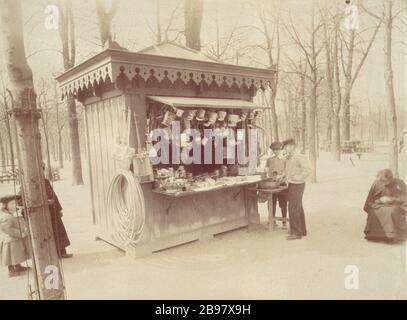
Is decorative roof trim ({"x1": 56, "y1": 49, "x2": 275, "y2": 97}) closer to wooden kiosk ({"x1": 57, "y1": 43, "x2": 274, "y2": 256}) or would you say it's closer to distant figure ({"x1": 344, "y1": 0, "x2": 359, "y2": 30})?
wooden kiosk ({"x1": 57, "y1": 43, "x2": 274, "y2": 256})

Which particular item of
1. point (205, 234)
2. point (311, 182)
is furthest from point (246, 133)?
point (311, 182)

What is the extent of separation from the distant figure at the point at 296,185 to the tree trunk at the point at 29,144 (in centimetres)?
369

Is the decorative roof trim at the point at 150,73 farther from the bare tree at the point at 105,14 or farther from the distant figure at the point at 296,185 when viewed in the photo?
the bare tree at the point at 105,14

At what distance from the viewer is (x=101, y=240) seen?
5602 mm

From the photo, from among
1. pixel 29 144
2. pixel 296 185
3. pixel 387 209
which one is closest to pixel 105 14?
pixel 296 185

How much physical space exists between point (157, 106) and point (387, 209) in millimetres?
3635

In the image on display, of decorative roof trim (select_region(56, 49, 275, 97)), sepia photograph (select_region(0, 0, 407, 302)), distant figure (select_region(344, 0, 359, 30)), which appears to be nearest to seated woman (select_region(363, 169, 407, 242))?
sepia photograph (select_region(0, 0, 407, 302))

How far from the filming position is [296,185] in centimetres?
529

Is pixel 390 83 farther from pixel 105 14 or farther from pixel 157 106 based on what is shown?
pixel 105 14

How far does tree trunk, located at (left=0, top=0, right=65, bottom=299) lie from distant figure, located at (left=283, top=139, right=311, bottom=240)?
3.69 m

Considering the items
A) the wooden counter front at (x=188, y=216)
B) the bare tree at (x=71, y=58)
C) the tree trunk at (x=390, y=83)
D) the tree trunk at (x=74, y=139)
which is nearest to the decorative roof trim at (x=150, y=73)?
the wooden counter front at (x=188, y=216)

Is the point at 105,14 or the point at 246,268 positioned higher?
the point at 105,14

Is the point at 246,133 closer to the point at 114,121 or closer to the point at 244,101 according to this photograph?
the point at 244,101

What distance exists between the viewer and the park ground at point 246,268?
361 centimetres
